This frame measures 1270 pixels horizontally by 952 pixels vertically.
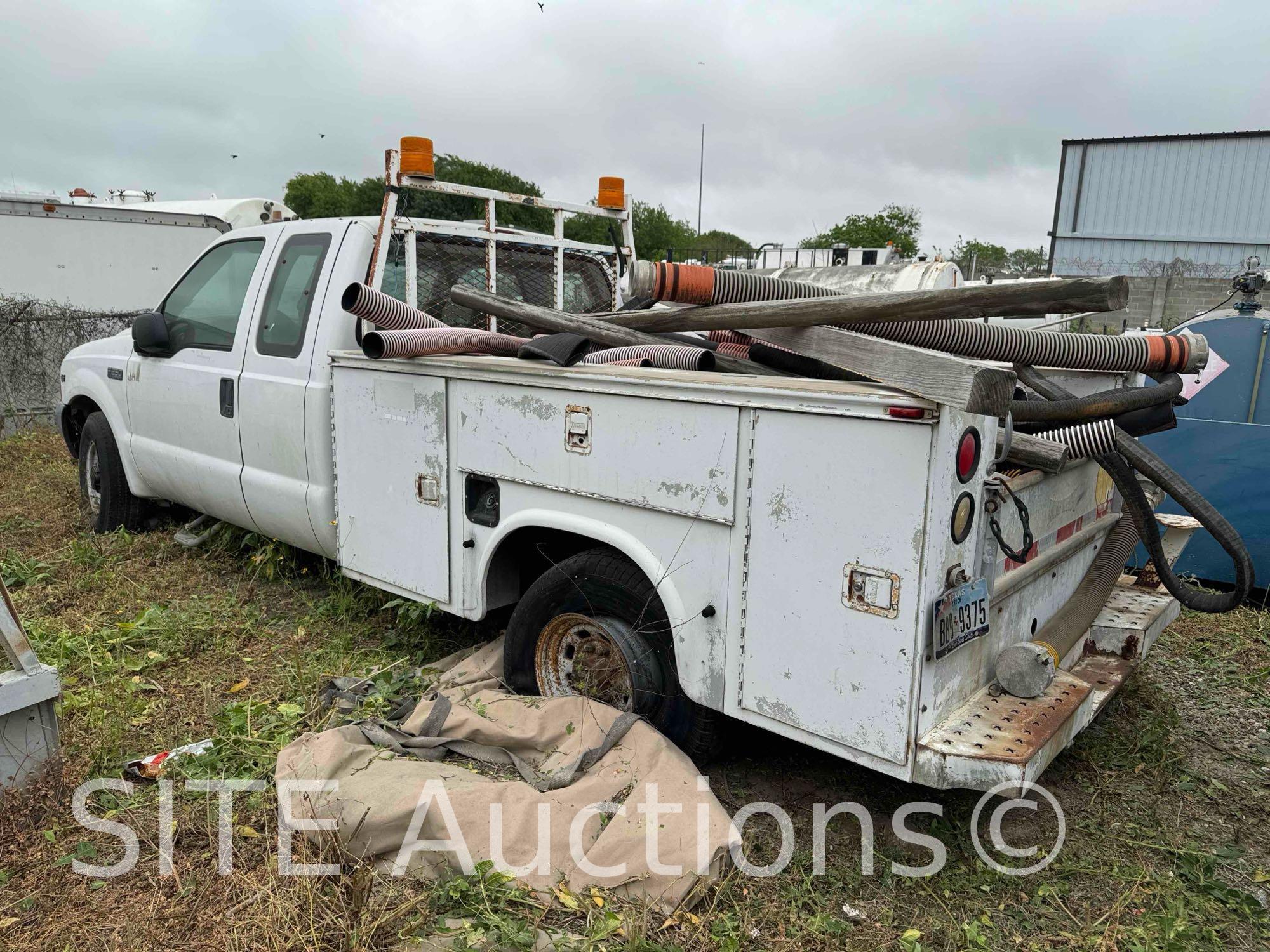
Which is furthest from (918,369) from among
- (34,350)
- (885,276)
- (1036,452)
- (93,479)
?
(34,350)

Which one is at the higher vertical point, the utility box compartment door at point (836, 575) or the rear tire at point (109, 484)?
the utility box compartment door at point (836, 575)

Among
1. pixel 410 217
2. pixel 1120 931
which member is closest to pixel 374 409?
pixel 410 217

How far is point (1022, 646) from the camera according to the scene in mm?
2736

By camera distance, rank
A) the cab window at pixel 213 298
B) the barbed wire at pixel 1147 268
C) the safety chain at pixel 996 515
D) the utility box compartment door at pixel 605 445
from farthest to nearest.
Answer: the barbed wire at pixel 1147 268, the cab window at pixel 213 298, the utility box compartment door at pixel 605 445, the safety chain at pixel 996 515

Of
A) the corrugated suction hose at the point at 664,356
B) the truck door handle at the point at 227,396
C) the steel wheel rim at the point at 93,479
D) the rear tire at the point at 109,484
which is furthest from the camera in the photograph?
the steel wheel rim at the point at 93,479

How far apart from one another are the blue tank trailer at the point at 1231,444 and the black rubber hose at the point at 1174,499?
8.51 feet

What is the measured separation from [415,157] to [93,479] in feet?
11.9

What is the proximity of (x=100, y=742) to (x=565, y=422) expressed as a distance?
1.96 meters

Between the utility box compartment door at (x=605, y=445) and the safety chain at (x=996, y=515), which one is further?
the utility box compartment door at (x=605, y=445)

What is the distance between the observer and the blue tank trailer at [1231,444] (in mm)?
5285

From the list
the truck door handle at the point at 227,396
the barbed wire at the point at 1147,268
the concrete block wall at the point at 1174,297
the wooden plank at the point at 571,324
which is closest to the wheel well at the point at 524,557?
the wooden plank at the point at 571,324

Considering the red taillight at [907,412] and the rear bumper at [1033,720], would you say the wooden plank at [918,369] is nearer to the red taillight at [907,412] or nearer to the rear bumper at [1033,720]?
the red taillight at [907,412]

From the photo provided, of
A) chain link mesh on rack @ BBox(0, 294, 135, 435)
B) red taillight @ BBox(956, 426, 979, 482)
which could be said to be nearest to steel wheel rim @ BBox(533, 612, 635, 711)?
red taillight @ BBox(956, 426, 979, 482)

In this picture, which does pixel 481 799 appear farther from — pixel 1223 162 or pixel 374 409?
pixel 1223 162
